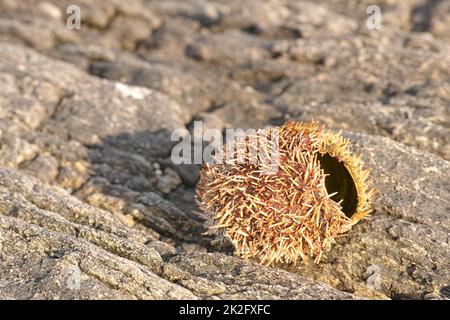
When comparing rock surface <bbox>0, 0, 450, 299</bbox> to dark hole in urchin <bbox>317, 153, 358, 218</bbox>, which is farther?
dark hole in urchin <bbox>317, 153, 358, 218</bbox>

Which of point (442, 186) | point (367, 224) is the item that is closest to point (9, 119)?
point (367, 224)

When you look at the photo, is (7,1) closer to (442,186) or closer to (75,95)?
(75,95)

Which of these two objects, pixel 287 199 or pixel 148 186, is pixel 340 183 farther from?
pixel 148 186

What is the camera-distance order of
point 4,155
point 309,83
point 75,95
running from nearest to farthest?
1. point 4,155
2. point 75,95
3. point 309,83

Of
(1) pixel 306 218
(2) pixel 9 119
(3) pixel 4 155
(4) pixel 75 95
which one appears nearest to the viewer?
(1) pixel 306 218

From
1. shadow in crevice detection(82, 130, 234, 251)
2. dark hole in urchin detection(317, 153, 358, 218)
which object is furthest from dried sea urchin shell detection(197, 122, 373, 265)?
shadow in crevice detection(82, 130, 234, 251)

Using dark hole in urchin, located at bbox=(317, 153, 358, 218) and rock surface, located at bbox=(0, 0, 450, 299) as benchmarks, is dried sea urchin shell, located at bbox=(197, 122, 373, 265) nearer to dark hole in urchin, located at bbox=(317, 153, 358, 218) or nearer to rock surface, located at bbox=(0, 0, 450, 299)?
dark hole in urchin, located at bbox=(317, 153, 358, 218)

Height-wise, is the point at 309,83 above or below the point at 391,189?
above
